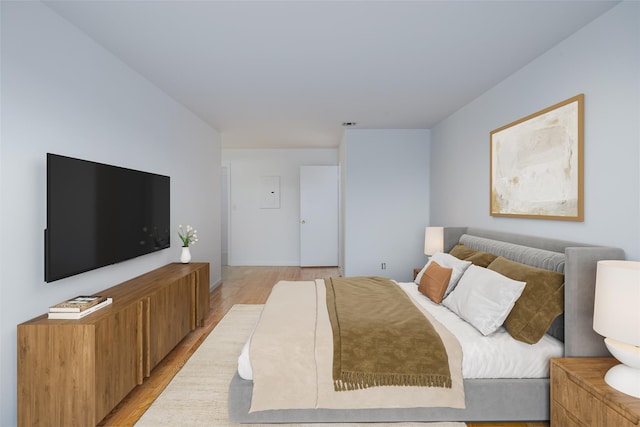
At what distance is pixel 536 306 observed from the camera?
216cm

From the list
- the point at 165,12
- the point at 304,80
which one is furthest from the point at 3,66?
the point at 304,80

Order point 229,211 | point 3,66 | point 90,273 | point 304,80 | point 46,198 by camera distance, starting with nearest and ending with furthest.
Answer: point 3,66 → point 46,198 → point 90,273 → point 304,80 → point 229,211

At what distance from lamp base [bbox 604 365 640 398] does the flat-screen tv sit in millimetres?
3124

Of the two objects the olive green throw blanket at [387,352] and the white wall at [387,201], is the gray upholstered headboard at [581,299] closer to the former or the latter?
the olive green throw blanket at [387,352]

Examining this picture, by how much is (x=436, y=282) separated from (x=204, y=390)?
2042 mm

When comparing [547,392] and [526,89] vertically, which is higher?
[526,89]

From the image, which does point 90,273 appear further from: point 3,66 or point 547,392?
point 547,392

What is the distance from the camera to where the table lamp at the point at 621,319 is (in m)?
1.59

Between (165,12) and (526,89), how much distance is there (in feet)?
9.42

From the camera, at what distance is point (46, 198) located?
208cm

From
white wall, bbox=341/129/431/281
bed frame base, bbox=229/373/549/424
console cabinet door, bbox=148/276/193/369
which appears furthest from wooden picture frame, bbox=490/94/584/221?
console cabinet door, bbox=148/276/193/369

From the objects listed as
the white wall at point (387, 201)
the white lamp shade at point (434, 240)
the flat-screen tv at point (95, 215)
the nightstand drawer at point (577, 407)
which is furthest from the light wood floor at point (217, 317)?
the white lamp shade at point (434, 240)

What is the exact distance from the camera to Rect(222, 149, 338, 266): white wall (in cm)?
745

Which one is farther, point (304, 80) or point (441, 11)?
point (304, 80)
